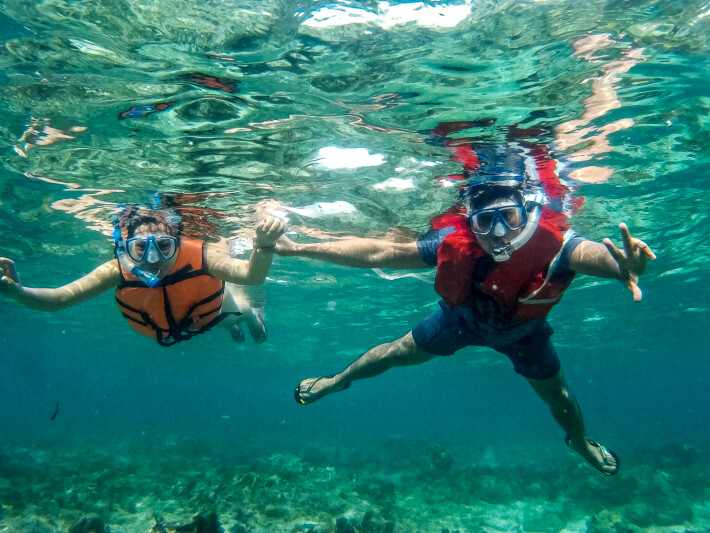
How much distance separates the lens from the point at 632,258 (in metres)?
3.67

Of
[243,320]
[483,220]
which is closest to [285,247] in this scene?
[483,220]

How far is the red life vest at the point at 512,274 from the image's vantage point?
5031mm

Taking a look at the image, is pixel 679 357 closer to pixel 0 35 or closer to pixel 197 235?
pixel 197 235

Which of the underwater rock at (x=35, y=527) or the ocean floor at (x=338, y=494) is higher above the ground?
the underwater rock at (x=35, y=527)

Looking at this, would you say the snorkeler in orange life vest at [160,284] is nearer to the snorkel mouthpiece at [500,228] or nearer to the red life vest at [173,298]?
the red life vest at [173,298]

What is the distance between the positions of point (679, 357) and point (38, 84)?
224ft

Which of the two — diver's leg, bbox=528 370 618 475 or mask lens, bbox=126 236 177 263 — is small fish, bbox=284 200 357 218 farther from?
diver's leg, bbox=528 370 618 475

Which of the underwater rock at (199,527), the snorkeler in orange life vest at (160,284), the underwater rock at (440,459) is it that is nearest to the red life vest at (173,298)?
the snorkeler in orange life vest at (160,284)

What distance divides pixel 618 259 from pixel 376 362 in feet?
13.8

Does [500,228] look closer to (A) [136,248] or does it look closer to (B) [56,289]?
(A) [136,248]

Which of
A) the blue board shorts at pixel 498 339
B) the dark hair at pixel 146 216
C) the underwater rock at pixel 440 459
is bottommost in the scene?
the underwater rock at pixel 440 459

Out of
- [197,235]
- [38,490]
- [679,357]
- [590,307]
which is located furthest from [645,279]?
[679,357]

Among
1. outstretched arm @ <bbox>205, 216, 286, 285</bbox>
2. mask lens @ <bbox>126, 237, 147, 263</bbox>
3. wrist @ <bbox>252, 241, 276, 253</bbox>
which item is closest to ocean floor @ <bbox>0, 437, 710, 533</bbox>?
outstretched arm @ <bbox>205, 216, 286, 285</bbox>

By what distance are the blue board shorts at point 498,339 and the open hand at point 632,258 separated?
7.27 feet
